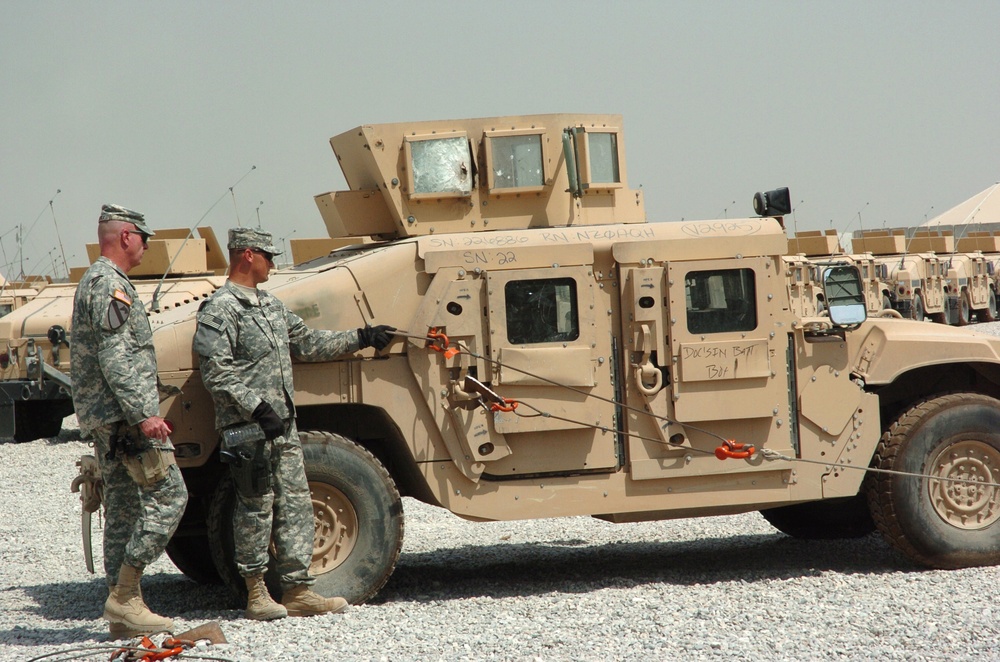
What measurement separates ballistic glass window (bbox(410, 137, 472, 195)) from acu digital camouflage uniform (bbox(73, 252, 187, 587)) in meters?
2.05

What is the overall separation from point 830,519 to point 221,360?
4303mm

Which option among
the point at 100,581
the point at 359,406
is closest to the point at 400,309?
the point at 359,406

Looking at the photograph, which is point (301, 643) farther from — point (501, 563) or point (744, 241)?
point (744, 241)

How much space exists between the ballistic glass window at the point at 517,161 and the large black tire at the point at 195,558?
276 cm

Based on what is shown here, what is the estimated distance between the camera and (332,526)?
637 cm

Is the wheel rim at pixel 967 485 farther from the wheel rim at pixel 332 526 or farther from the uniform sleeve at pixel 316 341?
the uniform sleeve at pixel 316 341

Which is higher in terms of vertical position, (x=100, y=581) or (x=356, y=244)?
(x=356, y=244)

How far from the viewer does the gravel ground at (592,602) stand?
536cm

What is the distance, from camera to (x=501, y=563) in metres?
7.85

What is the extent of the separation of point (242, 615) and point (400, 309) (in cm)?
175

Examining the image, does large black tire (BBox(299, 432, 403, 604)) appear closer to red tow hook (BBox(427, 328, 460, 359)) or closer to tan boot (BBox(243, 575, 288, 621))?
tan boot (BBox(243, 575, 288, 621))

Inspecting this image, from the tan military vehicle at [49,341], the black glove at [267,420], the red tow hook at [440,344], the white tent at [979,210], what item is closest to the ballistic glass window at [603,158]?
the red tow hook at [440,344]

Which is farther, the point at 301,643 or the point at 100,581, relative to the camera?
the point at 100,581

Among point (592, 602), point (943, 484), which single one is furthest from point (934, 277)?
point (592, 602)
